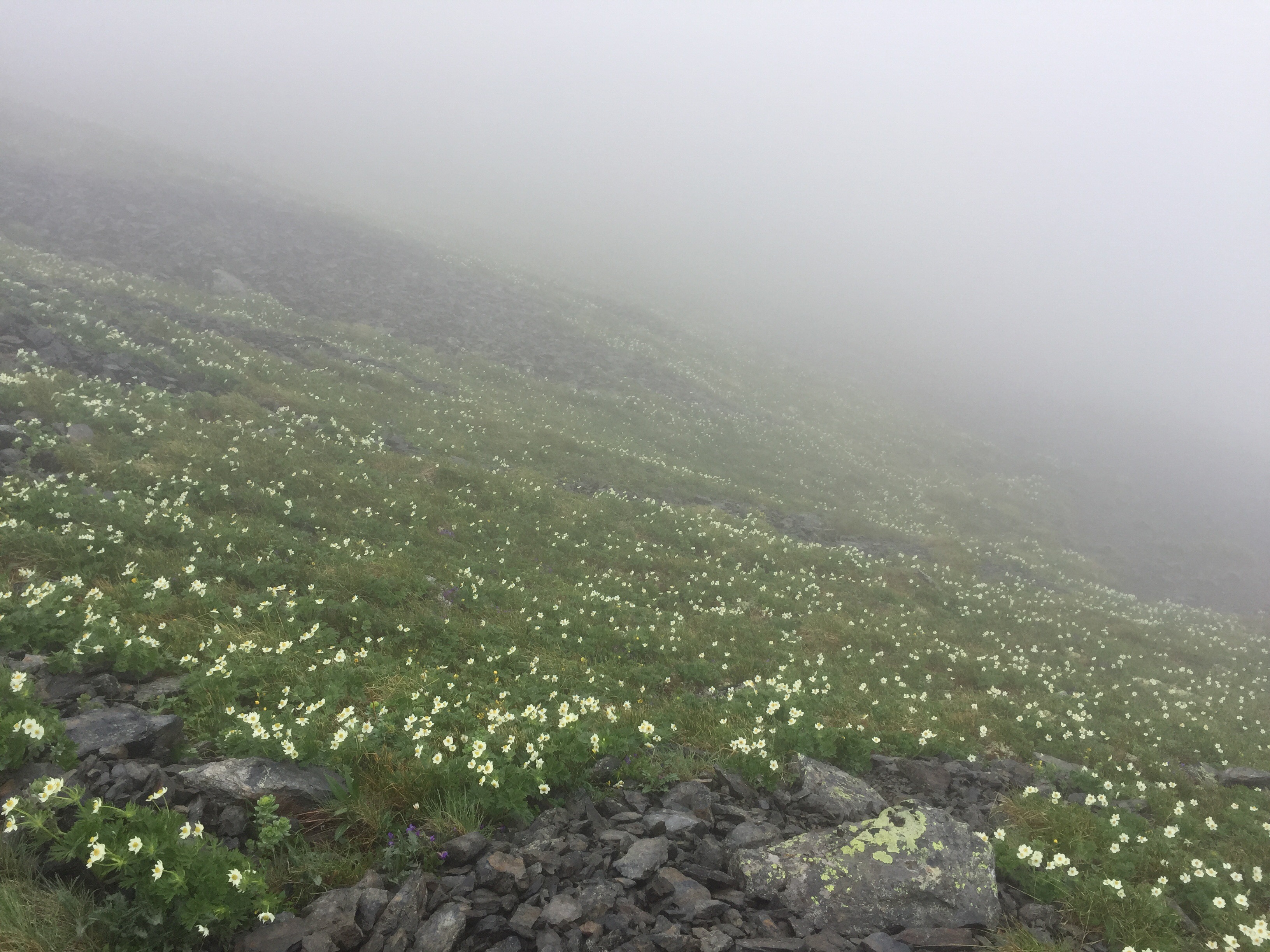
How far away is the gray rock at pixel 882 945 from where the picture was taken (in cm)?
534

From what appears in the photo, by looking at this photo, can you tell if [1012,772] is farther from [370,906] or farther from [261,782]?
[261,782]

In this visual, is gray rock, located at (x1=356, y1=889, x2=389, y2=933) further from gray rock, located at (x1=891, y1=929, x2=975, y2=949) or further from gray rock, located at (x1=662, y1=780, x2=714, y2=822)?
gray rock, located at (x1=891, y1=929, x2=975, y2=949)

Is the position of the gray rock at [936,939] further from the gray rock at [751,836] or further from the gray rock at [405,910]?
the gray rock at [405,910]

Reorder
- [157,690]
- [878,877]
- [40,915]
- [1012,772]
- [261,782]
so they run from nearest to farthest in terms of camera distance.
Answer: [40,915] < [261,782] < [878,877] < [157,690] < [1012,772]

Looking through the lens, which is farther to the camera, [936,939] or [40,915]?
[936,939]

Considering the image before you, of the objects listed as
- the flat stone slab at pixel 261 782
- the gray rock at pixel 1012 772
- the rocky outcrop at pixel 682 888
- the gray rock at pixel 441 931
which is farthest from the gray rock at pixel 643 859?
the gray rock at pixel 1012 772

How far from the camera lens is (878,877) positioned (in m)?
5.99

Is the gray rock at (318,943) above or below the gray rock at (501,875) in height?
below

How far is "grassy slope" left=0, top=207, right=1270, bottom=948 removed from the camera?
7301mm

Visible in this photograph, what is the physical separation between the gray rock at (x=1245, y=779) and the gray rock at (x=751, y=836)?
1032 centimetres

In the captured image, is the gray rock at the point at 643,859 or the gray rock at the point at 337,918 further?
the gray rock at the point at 643,859

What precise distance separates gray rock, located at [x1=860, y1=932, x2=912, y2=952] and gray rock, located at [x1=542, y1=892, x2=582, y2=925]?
2474mm

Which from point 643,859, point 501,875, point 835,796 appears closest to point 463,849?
point 501,875

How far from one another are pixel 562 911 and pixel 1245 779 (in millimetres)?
13467
